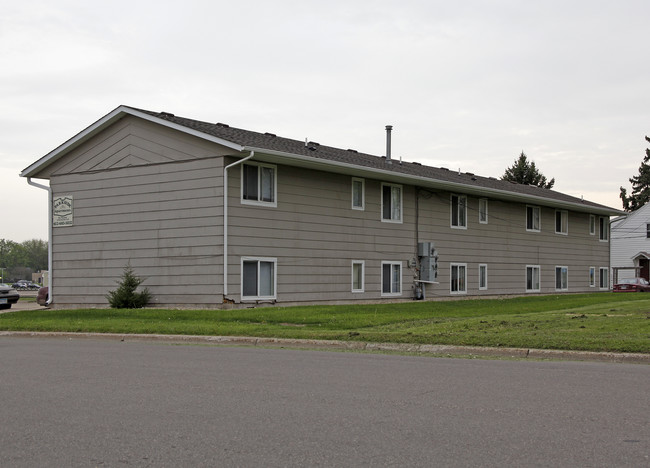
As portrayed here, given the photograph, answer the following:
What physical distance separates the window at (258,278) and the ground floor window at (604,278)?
83.4 feet

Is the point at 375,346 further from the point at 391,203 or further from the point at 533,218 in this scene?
the point at 533,218

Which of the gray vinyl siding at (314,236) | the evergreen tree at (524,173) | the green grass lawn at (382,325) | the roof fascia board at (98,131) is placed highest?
the evergreen tree at (524,173)

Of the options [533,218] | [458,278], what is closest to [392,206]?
[458,278]

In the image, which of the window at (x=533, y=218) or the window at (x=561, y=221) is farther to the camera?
the window at (x=561, y=221)

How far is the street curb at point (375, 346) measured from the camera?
11883 millimetres

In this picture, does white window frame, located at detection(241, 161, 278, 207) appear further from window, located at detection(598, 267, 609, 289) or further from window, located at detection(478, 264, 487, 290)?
window, located at detection(598, 267, 609, 289)

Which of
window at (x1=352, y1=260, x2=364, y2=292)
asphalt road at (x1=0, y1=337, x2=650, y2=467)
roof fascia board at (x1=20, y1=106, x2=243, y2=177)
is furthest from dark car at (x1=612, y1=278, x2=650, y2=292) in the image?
asphalt road at (x1=0, y1=337, x2=650, y2=467)

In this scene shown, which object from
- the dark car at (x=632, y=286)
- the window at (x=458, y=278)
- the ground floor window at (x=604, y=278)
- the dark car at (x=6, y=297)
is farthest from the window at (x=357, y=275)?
the dark car at (x=632, y=286)

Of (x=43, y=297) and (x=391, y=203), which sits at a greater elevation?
(x=391, y=203)

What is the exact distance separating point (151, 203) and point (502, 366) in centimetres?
1623

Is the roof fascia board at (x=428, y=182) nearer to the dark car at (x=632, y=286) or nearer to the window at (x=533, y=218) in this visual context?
the window at (x=533, y=218)

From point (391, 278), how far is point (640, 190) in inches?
3001

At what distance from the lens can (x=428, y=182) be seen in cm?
2970

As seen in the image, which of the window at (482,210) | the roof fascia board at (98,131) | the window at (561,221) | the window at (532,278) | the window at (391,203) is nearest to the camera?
the roof fascia board at (98,131)
